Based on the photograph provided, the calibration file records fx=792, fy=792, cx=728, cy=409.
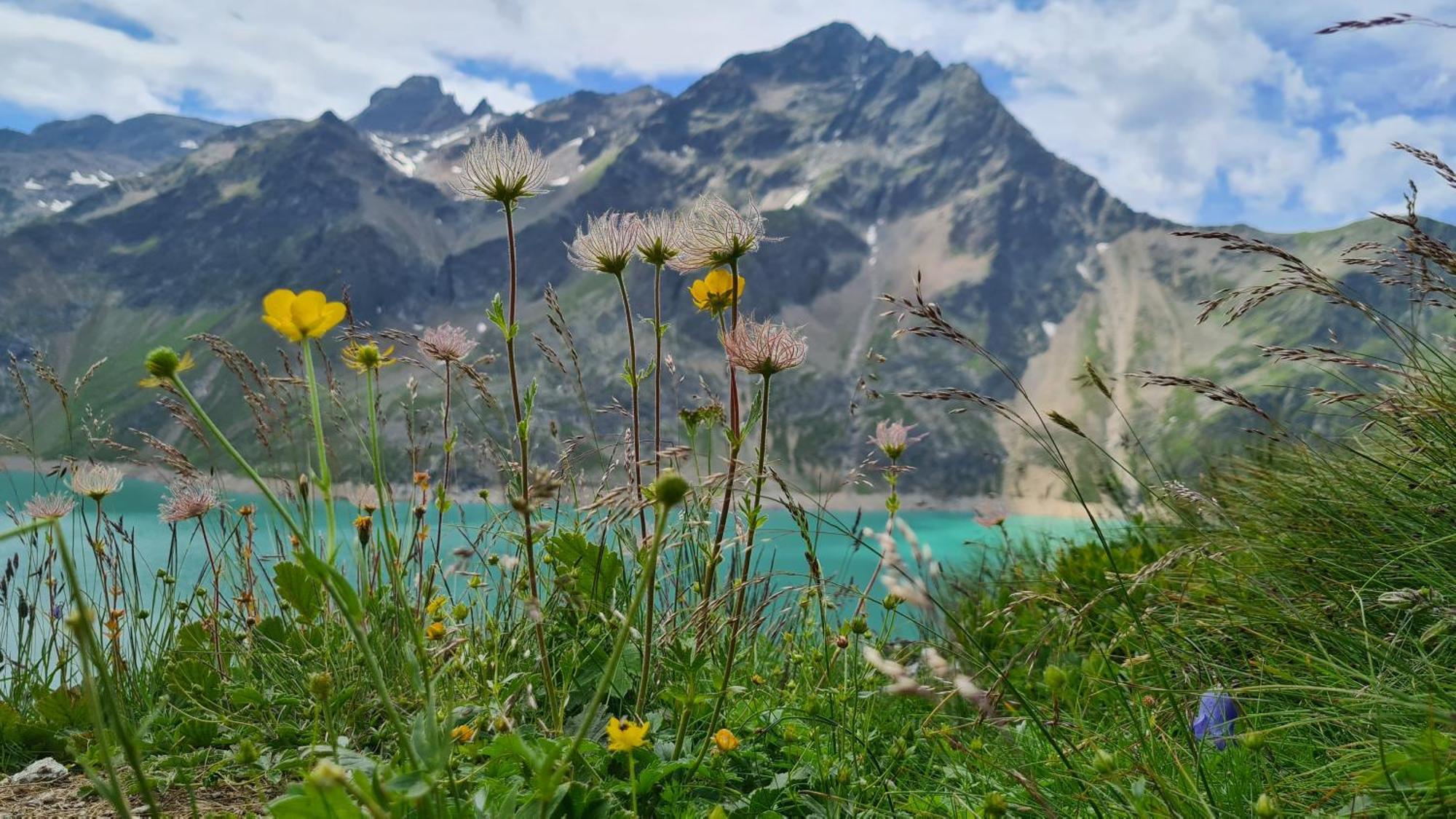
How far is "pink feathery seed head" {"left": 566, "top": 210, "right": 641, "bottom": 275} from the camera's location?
2.70m

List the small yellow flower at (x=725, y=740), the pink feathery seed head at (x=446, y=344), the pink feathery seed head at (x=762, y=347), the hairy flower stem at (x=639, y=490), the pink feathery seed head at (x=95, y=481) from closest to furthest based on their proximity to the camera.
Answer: the small yellow flower at (x=725, y=740) < the hairy flower stem at (x=639, y=490) < the pink feathery seed head at (x=762, y=347) < the pink feathery seed head at (x=446, y=344) < the pink feathery seed head at (x=95, y=481)

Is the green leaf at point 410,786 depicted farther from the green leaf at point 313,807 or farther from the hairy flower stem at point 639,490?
the hairy flower stem at point 639,490

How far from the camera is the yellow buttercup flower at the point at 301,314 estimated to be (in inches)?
62.7

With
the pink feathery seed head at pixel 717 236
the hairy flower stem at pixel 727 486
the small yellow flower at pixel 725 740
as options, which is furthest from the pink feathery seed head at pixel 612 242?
the small yellow flower at pixel 725 740

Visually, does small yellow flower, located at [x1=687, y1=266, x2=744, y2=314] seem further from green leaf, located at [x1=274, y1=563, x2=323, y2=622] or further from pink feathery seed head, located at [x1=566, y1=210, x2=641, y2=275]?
green leaf, located at [x1=274, y1=563, x2=323, y2=622]

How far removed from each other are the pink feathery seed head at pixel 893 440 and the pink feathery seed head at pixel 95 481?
364 cm

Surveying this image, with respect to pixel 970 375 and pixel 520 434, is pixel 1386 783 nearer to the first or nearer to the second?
pixel 520 434

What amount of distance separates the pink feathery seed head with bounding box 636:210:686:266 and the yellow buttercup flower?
3.99 feet

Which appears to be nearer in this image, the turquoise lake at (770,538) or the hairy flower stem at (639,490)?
the hairy flower stem at (639,490)

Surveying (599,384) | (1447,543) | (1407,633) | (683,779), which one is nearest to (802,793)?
(683,779)

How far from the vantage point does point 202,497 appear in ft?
12.4

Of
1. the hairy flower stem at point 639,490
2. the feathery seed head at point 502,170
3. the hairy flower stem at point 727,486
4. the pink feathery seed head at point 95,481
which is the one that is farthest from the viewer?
the pink feathery seed head at point 95,481

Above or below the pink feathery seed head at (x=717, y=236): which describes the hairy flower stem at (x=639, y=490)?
below

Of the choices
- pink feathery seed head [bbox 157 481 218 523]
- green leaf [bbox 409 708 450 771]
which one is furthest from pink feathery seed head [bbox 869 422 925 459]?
pink feathery seed head [bbox 157 481 218 523]
